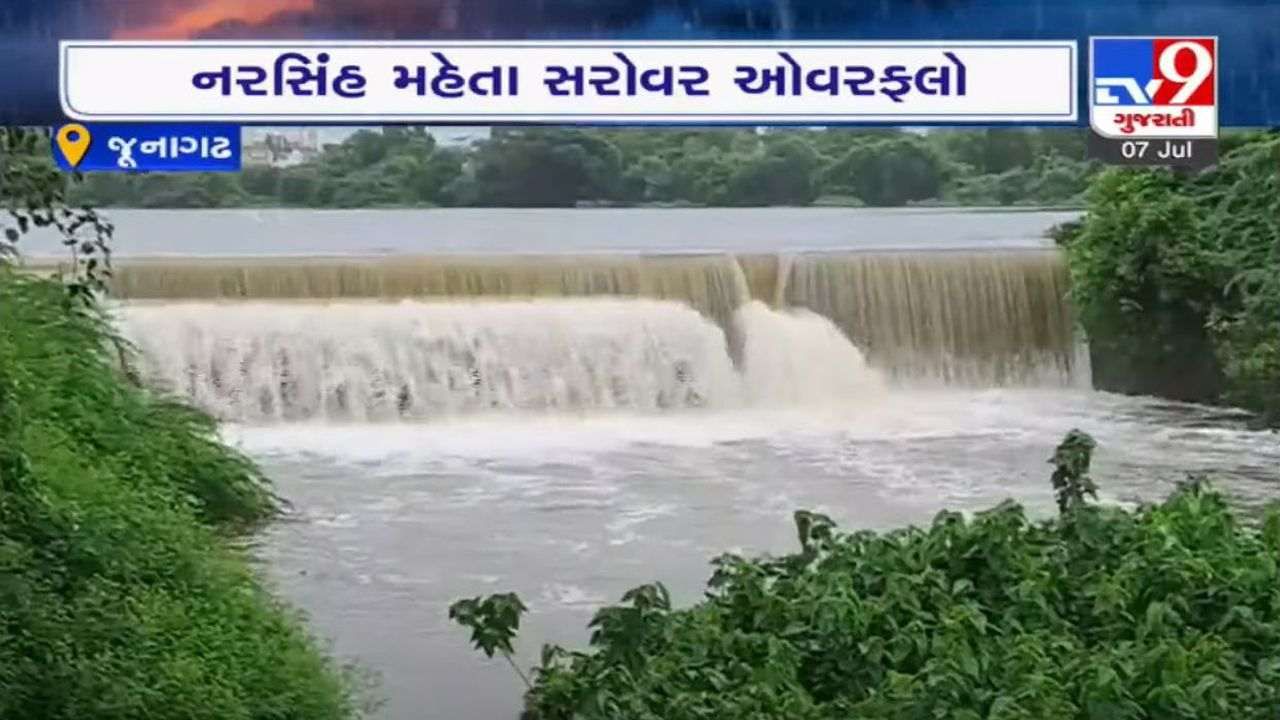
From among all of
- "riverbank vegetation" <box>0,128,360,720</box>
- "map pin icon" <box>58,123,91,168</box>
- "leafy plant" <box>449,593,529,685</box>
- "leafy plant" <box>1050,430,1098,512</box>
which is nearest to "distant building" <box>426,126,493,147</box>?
"map pin icon" <box>58,123,91,168</box>

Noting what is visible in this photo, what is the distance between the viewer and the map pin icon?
3768 mm

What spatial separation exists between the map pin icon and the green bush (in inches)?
17.1

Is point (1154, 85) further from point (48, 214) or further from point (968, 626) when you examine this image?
point (48, 214)

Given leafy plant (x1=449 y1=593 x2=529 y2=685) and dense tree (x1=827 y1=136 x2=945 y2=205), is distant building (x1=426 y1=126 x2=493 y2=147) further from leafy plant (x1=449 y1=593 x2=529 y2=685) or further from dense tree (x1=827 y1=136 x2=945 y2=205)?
leafy plant (x1=449 y1=593 x2=529 y2=685)

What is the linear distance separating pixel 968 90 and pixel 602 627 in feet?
4.59

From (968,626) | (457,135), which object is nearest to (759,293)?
(457,135)

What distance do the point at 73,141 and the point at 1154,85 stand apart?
2.18 meters

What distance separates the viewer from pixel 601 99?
3.77 meters

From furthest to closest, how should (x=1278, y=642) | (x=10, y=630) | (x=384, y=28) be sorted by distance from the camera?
(x=1278, y=642)
(x=10, y=630)
(x=384, y=28)

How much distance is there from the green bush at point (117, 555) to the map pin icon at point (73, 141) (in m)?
0.44

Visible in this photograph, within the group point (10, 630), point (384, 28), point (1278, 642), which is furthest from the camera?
point (1278, 642)

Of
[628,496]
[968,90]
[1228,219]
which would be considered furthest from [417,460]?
[1228,219]

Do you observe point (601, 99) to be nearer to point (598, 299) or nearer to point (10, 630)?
point (598, 299)

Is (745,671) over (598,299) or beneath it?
beneath
